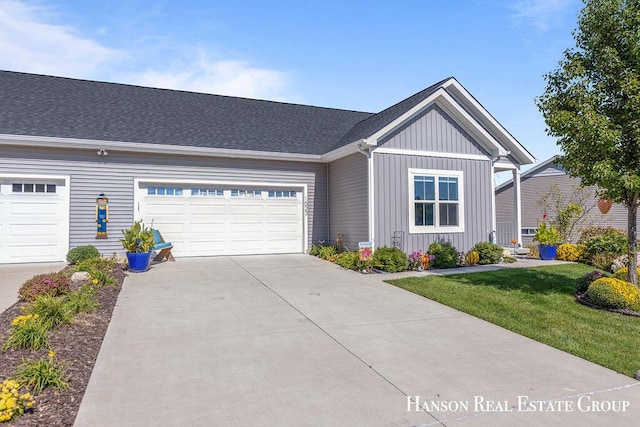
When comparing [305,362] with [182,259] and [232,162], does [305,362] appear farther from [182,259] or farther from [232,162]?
[232,162]

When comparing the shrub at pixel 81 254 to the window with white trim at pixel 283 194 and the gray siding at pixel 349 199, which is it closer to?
the window with white trim at pixel 283 194

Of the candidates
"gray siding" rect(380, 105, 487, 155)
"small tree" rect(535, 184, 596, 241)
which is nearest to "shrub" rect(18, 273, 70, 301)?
"gray siding" rect(380, 105, 487, 155)

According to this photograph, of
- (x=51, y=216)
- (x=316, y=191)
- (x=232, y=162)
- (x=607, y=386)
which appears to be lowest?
(x=607, y=386)

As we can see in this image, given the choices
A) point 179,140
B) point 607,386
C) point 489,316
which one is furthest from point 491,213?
point 179,140

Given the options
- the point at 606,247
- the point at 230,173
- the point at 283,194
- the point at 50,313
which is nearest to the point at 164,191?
the point at 230,173

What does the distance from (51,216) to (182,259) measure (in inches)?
147

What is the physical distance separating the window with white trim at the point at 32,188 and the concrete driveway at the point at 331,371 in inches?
245

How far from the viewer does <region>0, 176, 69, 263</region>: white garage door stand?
10453 millimetres

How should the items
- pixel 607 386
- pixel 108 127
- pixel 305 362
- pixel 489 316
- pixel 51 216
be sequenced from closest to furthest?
pixel 607 386 → pixel 305 362 → pixel 489 316 → pixel 51 216 → pixel 108 127

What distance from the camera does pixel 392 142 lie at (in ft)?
36.9

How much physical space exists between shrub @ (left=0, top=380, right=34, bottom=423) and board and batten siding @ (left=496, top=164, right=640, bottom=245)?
18532mm

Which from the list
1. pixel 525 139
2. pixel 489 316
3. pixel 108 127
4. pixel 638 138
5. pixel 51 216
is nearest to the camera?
pixel 489 316

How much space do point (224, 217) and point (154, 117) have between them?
4.20 meters

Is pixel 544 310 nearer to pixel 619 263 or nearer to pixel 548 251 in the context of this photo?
pixel 619 263
